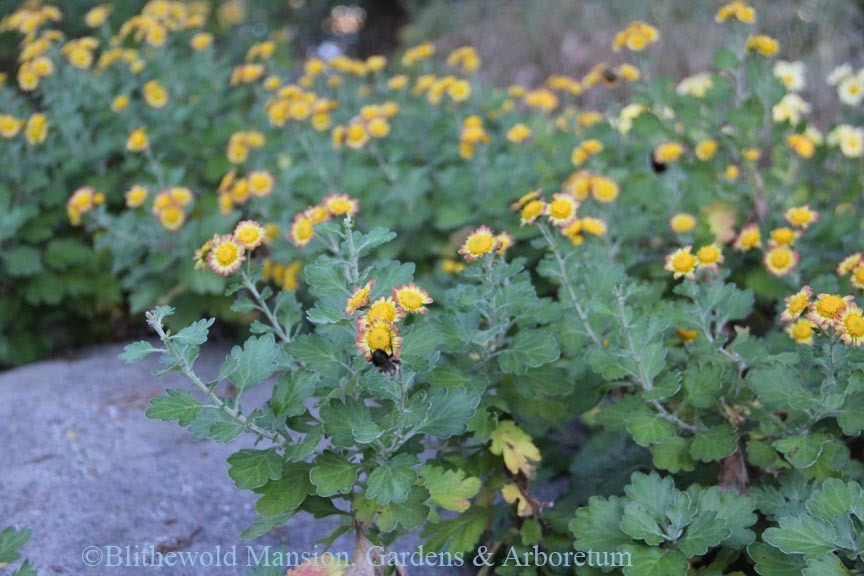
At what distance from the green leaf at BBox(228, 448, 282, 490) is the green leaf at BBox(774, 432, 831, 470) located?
1105 millimetres

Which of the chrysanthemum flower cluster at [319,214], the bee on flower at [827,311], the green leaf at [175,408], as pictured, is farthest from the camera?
the chrysanthemum flower cluster at [319,214]

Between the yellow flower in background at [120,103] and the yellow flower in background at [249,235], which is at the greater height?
the yellow flower in background at [249,235]

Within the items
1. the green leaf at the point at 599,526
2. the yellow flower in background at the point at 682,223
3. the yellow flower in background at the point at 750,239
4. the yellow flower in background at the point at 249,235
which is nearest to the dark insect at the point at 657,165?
the yellow flower in background at the point at 682,223

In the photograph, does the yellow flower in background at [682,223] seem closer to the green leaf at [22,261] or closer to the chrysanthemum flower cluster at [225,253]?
the chrysanthemum flower cluster at [225,253]

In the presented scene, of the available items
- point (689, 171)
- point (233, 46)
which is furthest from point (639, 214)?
point (233, 46)

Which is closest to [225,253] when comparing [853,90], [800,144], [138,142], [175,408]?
[175,408]

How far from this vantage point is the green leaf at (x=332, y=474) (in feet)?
5.63

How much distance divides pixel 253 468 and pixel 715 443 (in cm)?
105

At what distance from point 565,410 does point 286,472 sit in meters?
0.71

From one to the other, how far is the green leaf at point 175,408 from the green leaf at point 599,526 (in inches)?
34.0

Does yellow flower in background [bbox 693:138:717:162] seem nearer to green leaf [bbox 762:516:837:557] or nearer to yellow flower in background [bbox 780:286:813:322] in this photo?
yellow flower in background [bbox 780:286:813:322]

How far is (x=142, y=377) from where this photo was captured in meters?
3.14

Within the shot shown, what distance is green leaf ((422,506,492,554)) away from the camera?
2.00m

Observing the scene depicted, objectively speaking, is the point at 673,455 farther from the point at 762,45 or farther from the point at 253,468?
the point at 762,45
